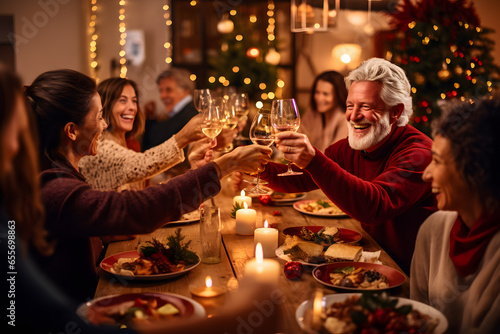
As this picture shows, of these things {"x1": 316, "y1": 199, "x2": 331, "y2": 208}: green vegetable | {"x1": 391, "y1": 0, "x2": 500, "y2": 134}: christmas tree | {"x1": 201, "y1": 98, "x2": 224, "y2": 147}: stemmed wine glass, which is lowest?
{"x1": 316, "y1": 199, "x2": 331, "y2": 208}: green vegetable

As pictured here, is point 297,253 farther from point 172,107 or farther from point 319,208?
point 172,107

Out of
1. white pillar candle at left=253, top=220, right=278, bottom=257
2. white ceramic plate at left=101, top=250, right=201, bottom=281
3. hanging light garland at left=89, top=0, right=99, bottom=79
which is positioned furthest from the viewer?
hanging light garland at left=89, top=0, right=99, bottom=79

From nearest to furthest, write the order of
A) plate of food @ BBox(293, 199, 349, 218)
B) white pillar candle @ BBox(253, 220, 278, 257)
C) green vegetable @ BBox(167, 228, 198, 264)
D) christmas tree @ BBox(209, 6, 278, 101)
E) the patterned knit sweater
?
green vegetable @ BBox(167, 228, 198, 264), white pillar candle @ BBox(253, 220, 278, 257), plate of food @ BBox(293, 199, 349, 218), the patterned knit sweater, christmas tree @ BBox(209, 6, 278, 101)

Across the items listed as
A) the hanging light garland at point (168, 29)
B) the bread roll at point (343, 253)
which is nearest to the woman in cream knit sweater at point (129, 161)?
the bread roll at point (343, 253)

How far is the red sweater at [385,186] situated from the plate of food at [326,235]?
0.09m

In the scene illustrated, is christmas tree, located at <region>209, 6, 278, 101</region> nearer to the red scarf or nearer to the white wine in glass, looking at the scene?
the white wine in glass

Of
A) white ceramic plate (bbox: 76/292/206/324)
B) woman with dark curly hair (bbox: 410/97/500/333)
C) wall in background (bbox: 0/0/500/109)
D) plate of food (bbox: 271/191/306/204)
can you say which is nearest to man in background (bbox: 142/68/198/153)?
wall in background (bbox: 0/0/500/109)

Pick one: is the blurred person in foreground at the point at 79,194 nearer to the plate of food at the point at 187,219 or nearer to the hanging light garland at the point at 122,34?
the plate of food at the point at 187,219

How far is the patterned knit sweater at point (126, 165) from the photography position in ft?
9.10

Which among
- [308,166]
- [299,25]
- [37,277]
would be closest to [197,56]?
[299,25]

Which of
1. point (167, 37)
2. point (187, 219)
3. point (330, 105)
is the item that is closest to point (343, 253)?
point (187, 219)

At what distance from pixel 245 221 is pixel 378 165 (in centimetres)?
68

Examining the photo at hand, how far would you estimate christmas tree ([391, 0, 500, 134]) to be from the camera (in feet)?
17.3

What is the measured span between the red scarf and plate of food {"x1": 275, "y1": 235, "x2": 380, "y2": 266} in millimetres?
409
